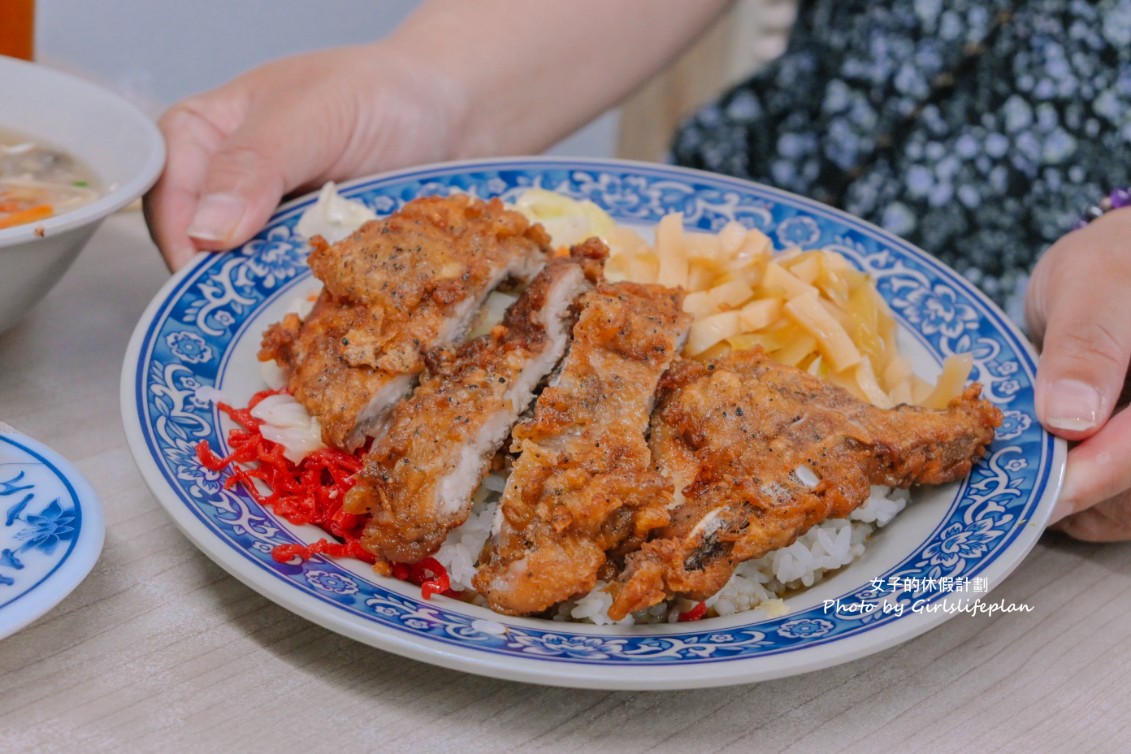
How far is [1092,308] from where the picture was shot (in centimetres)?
226

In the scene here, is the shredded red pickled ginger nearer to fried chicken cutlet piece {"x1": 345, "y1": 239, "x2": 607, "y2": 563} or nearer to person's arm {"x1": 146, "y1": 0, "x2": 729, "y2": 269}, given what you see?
fried chicken cutlet piece {"x1": 345, "y1": 239, "x2": 607, "y2": 563}

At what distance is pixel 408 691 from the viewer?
1.72 meters

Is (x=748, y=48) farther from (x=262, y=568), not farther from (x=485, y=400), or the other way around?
(x=262, y=568)

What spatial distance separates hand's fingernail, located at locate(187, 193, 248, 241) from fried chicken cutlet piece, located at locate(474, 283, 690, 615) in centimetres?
96

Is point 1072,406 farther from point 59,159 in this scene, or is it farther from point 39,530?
point 59,159

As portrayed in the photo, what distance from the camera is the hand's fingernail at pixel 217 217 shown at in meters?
2.40

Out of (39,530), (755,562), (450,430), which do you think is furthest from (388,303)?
(755,562)

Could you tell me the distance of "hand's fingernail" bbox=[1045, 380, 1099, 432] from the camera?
2115 mm

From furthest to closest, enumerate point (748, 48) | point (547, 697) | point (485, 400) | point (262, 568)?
1. point (748, 48)
2. point (485, 400)
3. point (547, 697)
4. point (262, 568)

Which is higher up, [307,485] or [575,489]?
[575,489]

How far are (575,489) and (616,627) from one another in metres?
0.25

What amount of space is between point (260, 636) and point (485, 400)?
1.88 ft

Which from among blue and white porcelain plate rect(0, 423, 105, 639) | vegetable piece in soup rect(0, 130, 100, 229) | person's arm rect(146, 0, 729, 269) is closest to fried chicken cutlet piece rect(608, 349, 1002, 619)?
blue and white porcelain plate rect(0, 423, 105, 639)

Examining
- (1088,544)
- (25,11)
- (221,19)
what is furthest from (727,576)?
(221,19)
